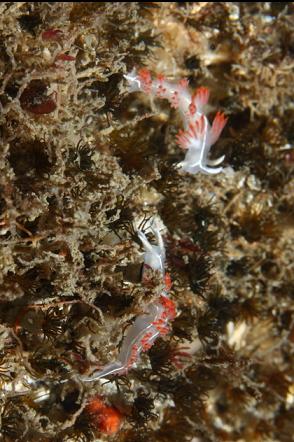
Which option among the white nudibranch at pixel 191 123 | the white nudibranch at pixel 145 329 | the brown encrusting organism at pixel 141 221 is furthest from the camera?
the white nudibranch at pixel 191 123

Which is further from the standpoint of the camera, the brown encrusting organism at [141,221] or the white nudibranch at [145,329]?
the white nudibranch at [145,329]

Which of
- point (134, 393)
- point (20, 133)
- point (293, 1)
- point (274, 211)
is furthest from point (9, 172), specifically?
point (293, 1)

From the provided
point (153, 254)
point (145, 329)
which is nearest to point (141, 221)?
point (153, 254)

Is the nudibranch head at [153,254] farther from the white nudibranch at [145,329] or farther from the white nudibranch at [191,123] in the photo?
the white nudibranch at [191,123]

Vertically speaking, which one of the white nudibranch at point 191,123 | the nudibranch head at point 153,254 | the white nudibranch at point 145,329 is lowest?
the white nudibranch at point 145,329

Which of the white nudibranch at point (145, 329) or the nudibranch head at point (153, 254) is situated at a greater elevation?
the nudibranch head at point (153, 254)

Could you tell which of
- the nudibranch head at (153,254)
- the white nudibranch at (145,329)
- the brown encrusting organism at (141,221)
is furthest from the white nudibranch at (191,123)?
the white nudibranch at (145,329)
